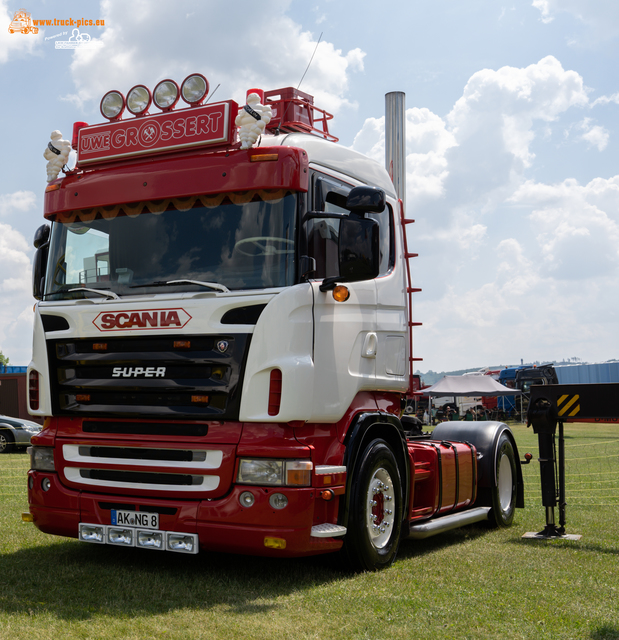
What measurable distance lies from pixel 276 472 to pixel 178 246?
1866 mm

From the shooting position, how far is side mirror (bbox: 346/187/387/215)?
18.2ft

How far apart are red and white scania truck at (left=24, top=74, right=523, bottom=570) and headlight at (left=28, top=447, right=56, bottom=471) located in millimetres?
16

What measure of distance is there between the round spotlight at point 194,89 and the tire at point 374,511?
3.11m

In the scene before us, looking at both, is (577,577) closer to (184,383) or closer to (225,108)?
(184,383)

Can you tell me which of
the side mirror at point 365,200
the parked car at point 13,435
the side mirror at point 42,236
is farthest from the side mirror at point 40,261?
the parked car at point 13,435

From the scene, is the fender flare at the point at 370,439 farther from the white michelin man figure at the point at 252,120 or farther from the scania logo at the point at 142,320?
the white michelin man figure at the point at 252,120

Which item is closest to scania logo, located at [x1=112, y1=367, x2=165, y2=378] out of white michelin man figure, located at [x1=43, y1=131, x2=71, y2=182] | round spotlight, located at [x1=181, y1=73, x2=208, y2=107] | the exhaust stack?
white michelin man figure, located at [x1=43, y1=131, x2=71, y2=182]

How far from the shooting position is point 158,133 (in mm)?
6309

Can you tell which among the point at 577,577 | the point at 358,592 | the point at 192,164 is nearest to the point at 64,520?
the point at 358,592

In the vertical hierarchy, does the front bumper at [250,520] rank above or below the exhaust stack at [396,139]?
below

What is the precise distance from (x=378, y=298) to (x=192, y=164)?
6.11 feet

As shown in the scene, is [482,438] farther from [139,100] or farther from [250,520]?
[139,100]

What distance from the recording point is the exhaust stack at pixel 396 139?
8.51 metres

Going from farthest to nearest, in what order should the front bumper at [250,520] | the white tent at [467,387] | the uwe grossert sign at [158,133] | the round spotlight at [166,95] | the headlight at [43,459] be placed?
the white tent at [467,387] < the round spotlight at [166,95] < the headlight at [43,459] < the uwe grossert sign at [158,133] < the front bumper at [250,520]
